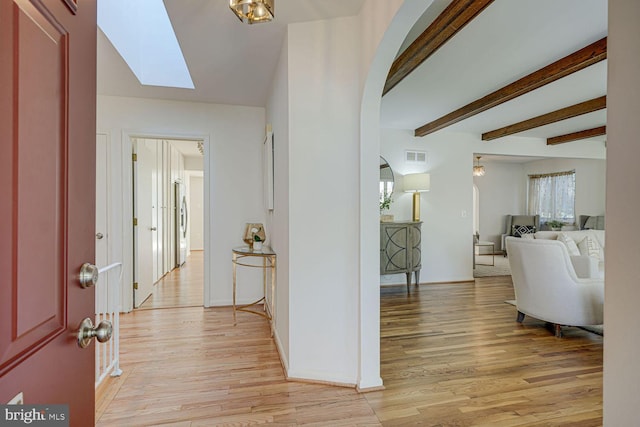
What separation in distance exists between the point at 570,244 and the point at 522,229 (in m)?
4.20

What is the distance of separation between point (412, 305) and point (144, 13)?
4288mm

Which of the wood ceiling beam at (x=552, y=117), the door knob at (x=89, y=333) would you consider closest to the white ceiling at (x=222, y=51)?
the door knob at (x=89, y=333)

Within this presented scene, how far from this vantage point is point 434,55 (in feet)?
9.18

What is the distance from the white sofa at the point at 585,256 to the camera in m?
3.50

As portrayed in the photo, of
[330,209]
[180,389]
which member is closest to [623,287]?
[330,209]

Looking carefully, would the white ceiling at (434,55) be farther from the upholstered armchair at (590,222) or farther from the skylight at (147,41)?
the upholstered armchair at (590,222)

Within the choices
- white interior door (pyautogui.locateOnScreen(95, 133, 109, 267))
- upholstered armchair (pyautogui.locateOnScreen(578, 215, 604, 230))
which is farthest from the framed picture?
upholstered armchair (pyautogui.locateOnScreen(578, 215, 604, 230))

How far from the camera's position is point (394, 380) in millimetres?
2268

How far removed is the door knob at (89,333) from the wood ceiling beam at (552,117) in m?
5.00

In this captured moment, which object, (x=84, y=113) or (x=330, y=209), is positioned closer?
(x=84, y=113)

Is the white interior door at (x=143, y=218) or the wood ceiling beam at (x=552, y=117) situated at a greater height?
the wood ceiling beam at (x=552, y=117)

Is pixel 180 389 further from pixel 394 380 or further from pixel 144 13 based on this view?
pixel 144 13

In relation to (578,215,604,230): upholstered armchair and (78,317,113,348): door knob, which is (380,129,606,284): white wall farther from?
(78,317,113,348): door knob

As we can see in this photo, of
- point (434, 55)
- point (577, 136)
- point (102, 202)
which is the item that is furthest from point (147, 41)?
point (577, 136)
